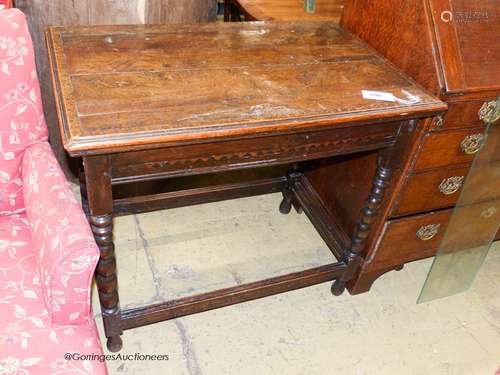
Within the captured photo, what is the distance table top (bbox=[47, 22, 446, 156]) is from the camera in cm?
107

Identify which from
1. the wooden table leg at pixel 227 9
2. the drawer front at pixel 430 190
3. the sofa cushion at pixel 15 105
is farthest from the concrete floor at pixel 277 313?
the wooden table leg at pixel 227 9

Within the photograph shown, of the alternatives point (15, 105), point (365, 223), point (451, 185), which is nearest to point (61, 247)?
point (15, 105)

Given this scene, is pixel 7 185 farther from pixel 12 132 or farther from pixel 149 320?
pixel 149 320

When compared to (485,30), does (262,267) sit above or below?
below

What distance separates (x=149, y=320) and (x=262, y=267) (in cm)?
62

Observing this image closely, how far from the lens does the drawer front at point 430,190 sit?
159 centimetres

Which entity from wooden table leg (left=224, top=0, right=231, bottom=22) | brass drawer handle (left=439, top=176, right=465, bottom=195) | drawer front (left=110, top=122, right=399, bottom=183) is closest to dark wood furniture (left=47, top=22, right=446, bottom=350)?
drawer front (left=110, top=122, right=399, bottom=183)

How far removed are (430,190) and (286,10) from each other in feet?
3.96

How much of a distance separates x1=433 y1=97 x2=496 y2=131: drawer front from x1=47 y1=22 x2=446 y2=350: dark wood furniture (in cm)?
9

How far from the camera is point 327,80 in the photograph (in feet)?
4.42

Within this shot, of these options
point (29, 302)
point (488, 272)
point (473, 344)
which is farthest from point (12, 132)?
point (488, 272)

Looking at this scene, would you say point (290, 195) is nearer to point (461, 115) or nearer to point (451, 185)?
point (451, 185)

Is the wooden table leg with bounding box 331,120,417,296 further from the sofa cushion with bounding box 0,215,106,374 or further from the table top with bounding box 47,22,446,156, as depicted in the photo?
the sofa cushion with bounding box 0,215,106,374

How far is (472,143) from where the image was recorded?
1.56 m
